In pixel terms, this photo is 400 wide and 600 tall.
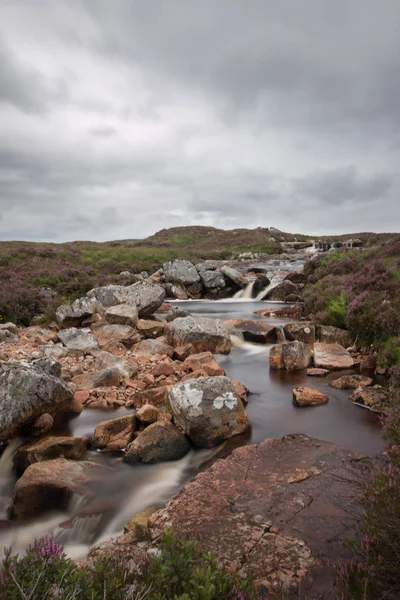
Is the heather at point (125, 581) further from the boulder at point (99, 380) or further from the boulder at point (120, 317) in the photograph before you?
the boulder at point (120, 317)

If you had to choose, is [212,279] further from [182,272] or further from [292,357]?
[292,357]

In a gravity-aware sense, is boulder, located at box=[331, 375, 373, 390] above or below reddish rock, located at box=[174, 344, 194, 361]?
below

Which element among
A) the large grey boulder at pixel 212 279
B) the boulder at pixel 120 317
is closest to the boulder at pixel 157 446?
the boulder at pixel 120 317

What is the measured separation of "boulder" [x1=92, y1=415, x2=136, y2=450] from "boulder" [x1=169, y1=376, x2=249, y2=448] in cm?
98

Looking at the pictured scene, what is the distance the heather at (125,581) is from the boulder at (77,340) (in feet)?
34.4

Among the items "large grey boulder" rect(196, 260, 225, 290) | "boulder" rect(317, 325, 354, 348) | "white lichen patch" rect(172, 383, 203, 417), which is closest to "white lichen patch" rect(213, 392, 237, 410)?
"white lichen patch" rect(172, 383, 203, 417)

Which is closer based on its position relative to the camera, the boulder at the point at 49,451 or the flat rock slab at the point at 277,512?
the flat rock slab at the point at 277,512

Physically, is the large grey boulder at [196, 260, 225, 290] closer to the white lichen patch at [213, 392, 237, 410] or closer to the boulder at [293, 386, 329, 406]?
the boulder at [293, 386, 329, 406]

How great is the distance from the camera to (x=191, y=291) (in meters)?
30.8

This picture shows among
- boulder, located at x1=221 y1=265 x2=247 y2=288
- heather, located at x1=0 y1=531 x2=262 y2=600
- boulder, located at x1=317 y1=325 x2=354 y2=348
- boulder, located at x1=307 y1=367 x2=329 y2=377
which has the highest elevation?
boulder, located at x1=221 y1=265 x2=247 y2=288

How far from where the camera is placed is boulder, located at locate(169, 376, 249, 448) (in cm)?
736

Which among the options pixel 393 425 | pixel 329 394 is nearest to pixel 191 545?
pixel 393 425

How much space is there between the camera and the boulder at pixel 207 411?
290 inches

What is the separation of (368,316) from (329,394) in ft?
13.2
